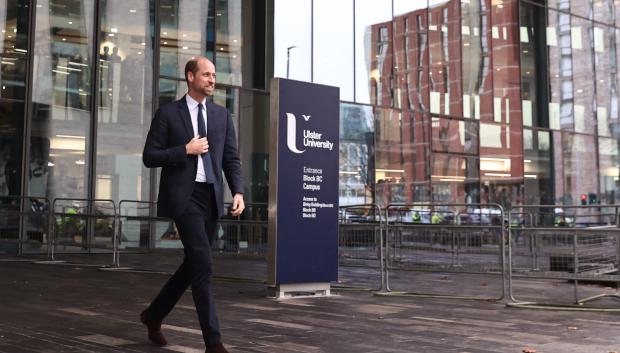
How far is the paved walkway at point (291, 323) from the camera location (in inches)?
206

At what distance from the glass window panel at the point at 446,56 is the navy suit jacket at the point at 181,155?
19.9 meters

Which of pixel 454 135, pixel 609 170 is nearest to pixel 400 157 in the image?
pixel 454 135

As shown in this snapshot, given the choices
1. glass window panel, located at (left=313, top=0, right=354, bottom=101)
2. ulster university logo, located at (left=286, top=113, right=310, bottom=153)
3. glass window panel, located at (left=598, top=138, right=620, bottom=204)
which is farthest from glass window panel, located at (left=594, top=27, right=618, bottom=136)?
ulster university logo, located at (left=286, top=113, right=310, bottom=153)

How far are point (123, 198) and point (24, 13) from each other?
485 cm

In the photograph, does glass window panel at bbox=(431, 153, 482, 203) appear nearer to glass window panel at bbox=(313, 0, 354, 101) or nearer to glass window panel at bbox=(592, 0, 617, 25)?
glass window panel at bbox=(313, 0, 354, 101)

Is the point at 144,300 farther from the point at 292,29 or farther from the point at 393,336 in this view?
the point at 292,29

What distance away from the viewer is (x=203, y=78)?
475 cm

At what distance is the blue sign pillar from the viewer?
8234 millimetres

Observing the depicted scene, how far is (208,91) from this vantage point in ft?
15.8

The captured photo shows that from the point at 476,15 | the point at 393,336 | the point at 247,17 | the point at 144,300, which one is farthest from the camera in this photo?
Result: the point at 476,15

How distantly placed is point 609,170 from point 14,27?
81.4ft

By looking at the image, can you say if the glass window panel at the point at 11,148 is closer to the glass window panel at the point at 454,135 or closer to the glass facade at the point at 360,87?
the glass facade at the point at 360,87

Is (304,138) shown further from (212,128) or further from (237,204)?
(237,204)

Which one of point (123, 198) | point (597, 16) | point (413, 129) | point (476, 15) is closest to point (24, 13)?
point (123, 198)
